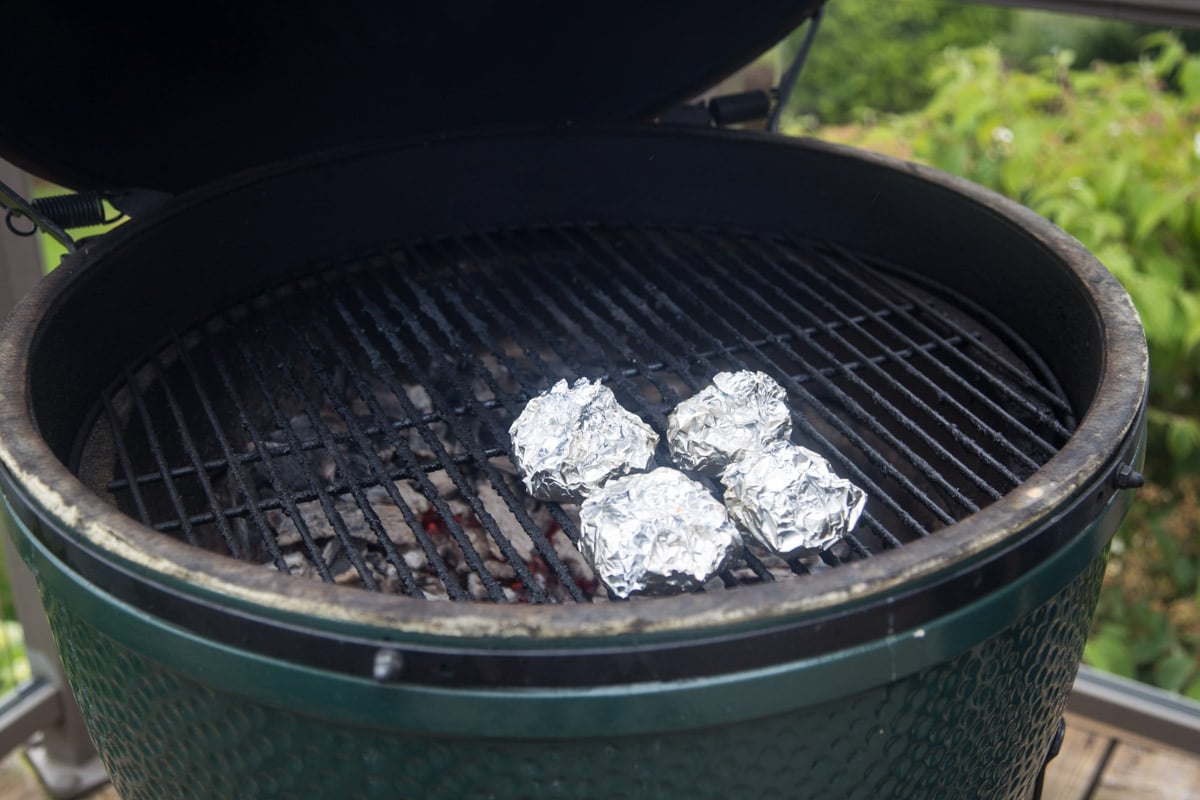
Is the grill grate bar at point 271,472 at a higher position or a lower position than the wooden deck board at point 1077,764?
higher

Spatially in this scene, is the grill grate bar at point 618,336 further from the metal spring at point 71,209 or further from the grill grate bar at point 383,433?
the metal spring at point 71,209

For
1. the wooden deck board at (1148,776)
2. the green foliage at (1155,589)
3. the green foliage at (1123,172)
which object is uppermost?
the green foliage at (1123,172)

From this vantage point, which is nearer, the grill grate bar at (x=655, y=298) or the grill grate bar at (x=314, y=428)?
the grill grate bar at (x=314, y=428)

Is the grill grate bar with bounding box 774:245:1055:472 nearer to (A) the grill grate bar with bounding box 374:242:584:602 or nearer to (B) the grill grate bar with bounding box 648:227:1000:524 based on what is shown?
(B) the grill grate bar with bounding box 648:227:1000:524

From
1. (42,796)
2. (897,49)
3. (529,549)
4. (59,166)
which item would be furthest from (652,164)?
(897,49)

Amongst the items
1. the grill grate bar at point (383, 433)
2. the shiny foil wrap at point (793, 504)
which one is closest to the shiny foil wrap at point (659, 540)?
the shiny foil wrap at point (793, 504)

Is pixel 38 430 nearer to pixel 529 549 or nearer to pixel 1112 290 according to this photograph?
pixel 529 549
